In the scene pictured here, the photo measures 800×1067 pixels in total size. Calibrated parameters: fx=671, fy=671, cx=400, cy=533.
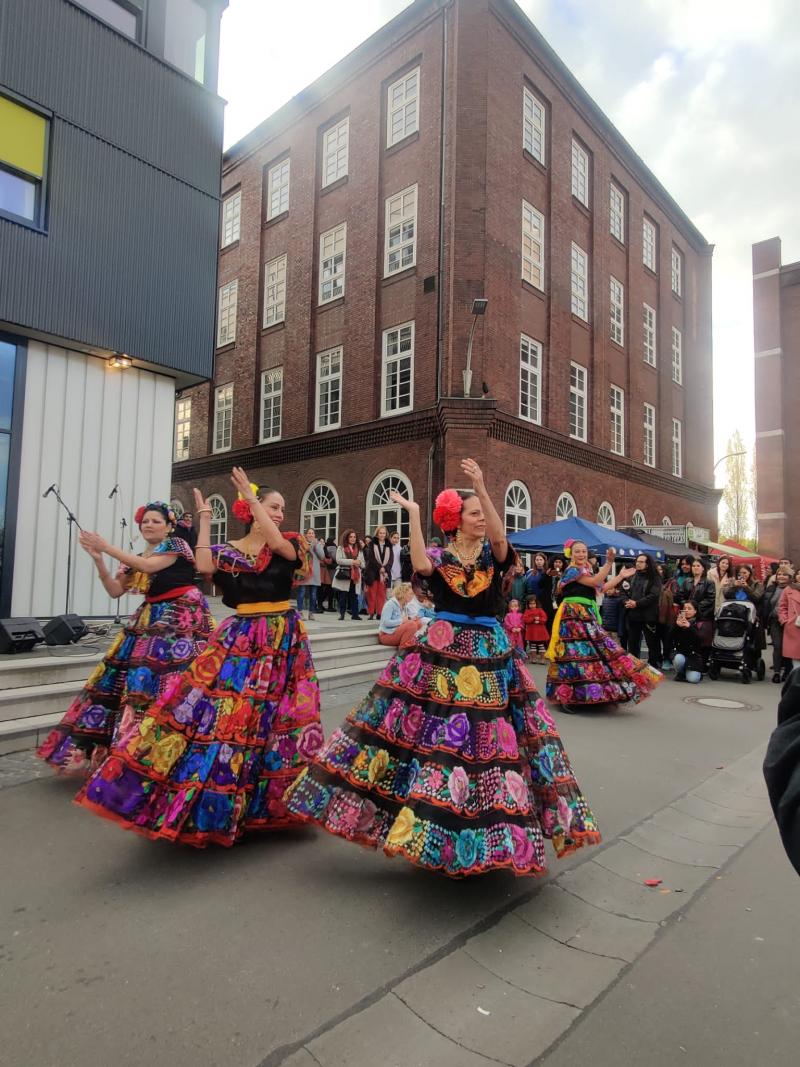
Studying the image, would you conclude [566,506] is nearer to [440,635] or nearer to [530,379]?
[530,379]

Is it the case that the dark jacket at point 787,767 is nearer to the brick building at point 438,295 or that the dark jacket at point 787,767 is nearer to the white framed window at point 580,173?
the brick building at point 438,295

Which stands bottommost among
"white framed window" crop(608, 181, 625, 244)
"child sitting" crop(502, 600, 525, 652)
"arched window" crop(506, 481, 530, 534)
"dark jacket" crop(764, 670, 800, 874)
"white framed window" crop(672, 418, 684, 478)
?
"child sitting" crop(502, 600, 525, 652)

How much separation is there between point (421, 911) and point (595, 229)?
79.0ft

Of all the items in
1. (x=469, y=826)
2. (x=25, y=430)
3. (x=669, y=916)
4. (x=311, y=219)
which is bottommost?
(x=669, y=916)

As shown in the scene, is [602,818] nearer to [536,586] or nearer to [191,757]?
[191,757]

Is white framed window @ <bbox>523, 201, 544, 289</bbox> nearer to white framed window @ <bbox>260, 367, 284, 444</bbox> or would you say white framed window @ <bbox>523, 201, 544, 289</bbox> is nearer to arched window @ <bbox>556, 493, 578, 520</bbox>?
arched window @ <bbox>556, 493, 578, 520</bbox>

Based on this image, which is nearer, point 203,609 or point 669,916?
point 669,916

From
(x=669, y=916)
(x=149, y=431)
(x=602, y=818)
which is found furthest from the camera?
(x=149, y=431)

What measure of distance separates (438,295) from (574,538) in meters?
8.27

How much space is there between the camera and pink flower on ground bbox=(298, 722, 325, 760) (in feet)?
12.6

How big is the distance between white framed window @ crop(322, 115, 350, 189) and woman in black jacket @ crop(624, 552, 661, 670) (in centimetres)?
1661

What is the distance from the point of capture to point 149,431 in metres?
11.2

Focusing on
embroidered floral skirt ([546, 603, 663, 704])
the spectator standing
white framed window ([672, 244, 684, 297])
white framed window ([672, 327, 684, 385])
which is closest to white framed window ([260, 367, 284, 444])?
the spectator standing

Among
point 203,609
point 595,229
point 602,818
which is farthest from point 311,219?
point 602,818
